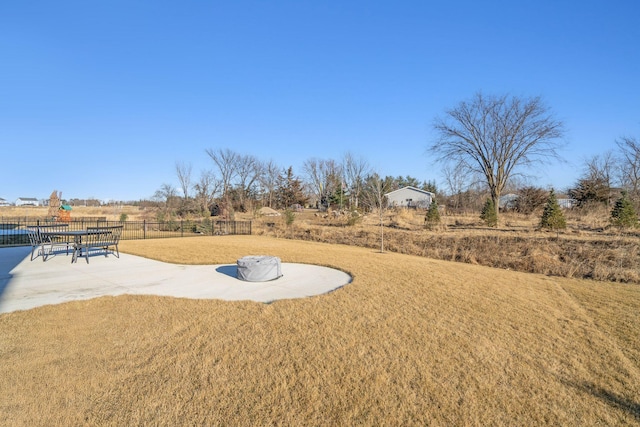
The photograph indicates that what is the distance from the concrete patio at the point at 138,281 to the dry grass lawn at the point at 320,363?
582 mm

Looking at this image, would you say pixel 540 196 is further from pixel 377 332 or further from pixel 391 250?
pixel 377 332

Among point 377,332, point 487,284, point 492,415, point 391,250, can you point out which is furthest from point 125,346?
point 391,250

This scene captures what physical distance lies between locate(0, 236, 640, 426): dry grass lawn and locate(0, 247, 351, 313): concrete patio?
58cm

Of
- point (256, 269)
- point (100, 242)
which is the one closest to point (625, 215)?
point (256, 269)

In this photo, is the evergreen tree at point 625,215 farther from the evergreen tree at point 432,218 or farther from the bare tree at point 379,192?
the bare tree at point 379,192

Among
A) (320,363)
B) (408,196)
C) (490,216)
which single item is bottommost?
(320,363)

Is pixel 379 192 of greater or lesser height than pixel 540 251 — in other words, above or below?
above

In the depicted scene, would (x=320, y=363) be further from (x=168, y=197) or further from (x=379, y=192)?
(x=168, y=197)

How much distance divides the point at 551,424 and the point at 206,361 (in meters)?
2.95

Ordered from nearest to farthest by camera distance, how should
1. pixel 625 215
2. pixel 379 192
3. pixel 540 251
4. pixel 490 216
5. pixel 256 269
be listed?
1. pixel 256 269
2. pixel 540 251
3. pixel 379 192
4. pixel 625 215
5. pixel 490 216

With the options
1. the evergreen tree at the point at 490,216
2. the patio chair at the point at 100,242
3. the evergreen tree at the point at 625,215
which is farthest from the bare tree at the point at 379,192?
the evergreen tree at the point at 625,215

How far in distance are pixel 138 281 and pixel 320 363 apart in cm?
499

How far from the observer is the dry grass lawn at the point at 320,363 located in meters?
2.42

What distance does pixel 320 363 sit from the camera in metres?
3.13
